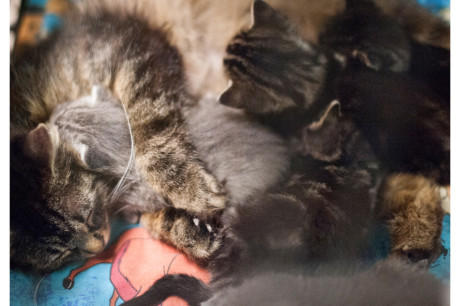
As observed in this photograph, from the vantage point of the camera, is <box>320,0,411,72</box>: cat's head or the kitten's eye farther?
<box>320,0,411,72</box>: cat's head

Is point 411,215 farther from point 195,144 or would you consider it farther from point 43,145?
point 43,145

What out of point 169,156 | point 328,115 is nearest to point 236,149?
point 169,156

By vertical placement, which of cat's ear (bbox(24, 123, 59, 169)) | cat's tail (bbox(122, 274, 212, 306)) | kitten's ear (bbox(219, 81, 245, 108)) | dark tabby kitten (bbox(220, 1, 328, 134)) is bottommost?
cat's tail (bbox(122, 274, 212, 306))

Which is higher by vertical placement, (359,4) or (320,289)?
(359,4)

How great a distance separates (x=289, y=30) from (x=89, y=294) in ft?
3.51

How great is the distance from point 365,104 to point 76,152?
3.18 feet

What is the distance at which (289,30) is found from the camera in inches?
50.7

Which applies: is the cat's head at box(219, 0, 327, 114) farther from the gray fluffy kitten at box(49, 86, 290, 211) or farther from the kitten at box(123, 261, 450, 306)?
the kitten at box(123, 261, 450, 306)

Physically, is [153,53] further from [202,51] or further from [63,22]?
[63,22]

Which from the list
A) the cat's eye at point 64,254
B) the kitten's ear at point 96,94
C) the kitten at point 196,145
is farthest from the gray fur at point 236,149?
the cat's eye at point 64,254

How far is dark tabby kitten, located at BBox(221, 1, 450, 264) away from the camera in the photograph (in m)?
1.26

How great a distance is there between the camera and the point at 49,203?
1.18 meters

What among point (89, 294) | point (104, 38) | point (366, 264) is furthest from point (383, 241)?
point (104, 38)

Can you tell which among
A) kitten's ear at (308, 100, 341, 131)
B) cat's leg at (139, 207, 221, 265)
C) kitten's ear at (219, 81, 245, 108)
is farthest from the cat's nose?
kitten's ear at (308, 100, 341, 131)
